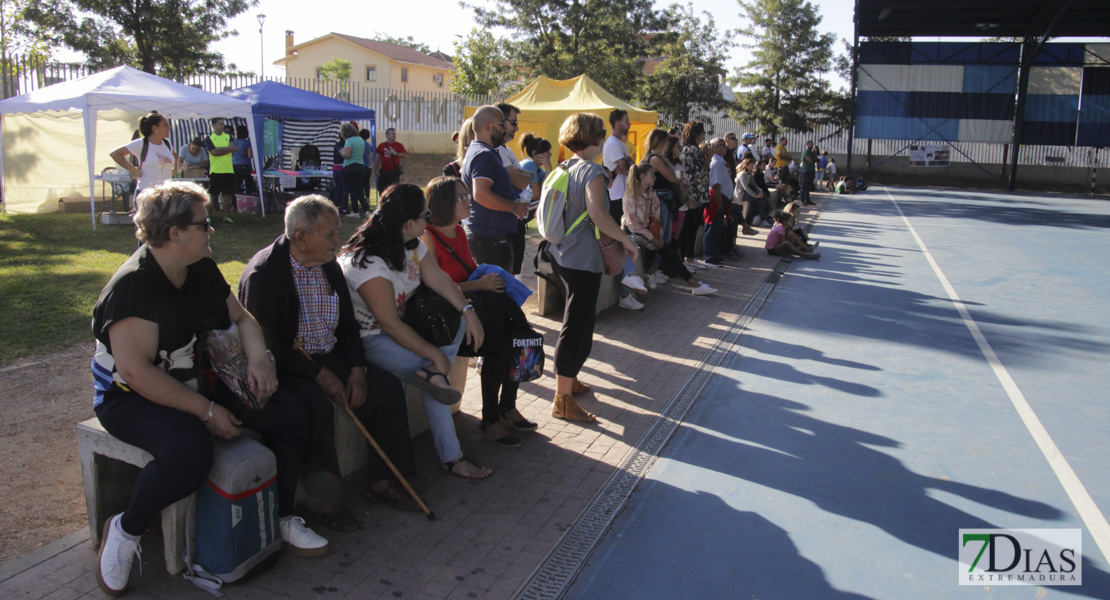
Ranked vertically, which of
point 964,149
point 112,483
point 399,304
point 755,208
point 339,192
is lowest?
point 112,483

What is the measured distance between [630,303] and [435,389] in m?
4.45

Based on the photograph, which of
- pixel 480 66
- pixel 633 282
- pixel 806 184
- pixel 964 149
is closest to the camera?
pixel 633 282

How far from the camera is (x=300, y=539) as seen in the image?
321 cm

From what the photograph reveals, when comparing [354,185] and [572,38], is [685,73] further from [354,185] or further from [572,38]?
[354,185]

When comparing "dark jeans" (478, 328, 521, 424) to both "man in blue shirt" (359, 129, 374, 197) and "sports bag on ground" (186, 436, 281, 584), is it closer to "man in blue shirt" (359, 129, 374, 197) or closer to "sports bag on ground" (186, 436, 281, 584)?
"sports bag on ground" (186, 436, 281, 584)

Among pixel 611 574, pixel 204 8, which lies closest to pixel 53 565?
pixel 611 574

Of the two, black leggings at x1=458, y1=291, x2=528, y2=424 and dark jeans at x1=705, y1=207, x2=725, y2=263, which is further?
dark jeans at x1=705, y1=207, x2=725, y2=263

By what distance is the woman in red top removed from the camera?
436 centimetres

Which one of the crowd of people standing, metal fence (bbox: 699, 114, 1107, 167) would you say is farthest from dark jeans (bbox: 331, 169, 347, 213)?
metal fence (bbox: 699, 114, 1107, 167)

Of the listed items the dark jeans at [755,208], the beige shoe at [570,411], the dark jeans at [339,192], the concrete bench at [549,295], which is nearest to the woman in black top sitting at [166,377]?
the beige shoe at [570,411]

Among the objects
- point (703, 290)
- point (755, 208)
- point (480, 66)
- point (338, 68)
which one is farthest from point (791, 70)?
point (338, 68)

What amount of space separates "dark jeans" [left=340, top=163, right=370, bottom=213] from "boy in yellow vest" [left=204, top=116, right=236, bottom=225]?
2.14 m

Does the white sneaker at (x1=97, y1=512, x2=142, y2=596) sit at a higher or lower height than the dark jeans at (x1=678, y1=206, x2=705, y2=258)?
lower

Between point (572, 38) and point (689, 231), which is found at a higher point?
point (572, 38)
